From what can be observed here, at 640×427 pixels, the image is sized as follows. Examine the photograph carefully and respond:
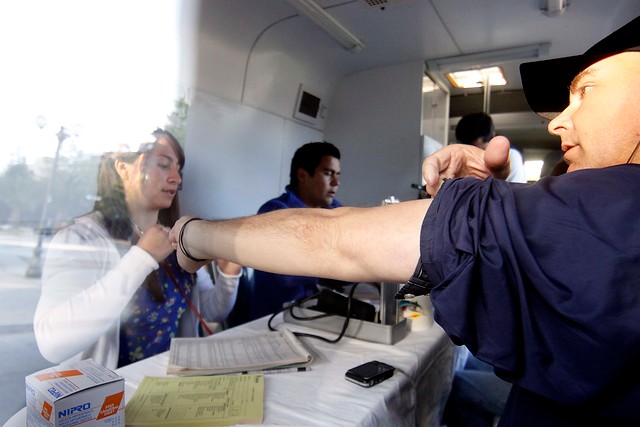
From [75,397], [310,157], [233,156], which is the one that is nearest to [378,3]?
[310,157]

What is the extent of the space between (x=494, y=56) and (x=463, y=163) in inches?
57.8

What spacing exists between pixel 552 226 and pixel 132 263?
101 centimetres

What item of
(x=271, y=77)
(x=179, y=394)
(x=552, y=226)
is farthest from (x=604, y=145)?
(x=271, y=77)

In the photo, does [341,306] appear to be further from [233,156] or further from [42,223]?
[233,156]

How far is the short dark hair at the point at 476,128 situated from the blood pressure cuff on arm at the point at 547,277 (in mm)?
1530

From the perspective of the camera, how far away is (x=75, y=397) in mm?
535

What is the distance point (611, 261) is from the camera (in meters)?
0.41

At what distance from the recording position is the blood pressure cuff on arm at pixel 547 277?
41cm

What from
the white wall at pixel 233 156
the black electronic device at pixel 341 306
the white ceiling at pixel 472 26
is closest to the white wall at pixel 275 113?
the white wall at pixel 233 156

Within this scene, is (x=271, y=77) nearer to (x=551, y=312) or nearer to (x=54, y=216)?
(x=54, y=216)

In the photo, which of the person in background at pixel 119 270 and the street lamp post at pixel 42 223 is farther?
the person in background at pixel 119 270

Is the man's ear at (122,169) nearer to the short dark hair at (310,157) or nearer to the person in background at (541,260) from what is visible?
the person in background at (541,260)

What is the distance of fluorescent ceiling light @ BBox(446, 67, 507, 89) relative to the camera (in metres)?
1.89

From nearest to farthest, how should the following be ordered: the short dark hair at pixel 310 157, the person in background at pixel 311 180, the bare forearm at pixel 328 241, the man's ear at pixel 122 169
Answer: the bare forearm at pixel 328 241 → the man's ear at pixel 122 169 → the person in background at pixel 311 180 → the short dark hair at pixel 310 157
